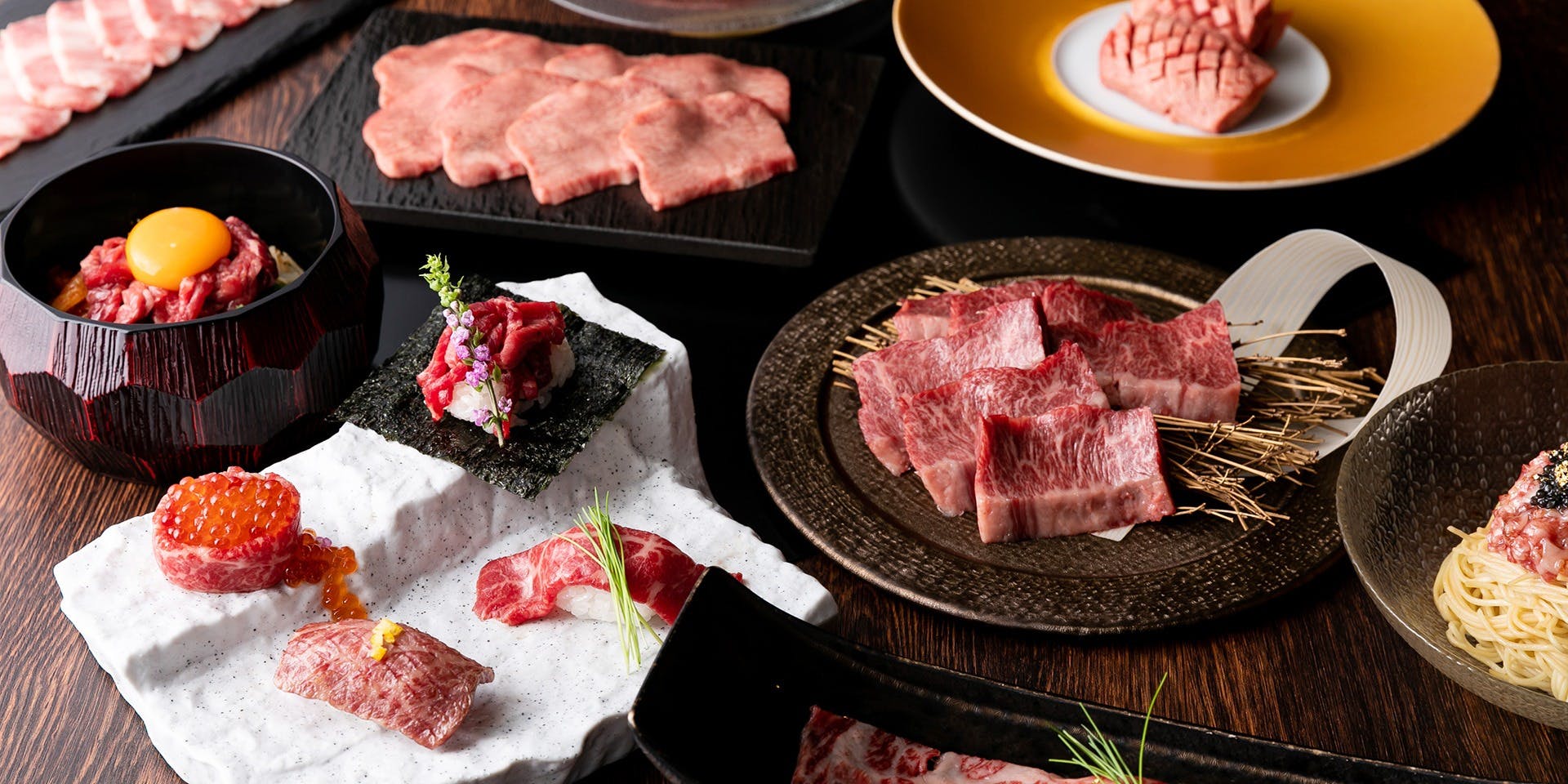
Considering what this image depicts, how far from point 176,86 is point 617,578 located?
1819 millimetres

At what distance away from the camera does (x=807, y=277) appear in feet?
8.16

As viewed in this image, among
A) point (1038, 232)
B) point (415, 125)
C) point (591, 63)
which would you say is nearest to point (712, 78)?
point (591, 63)

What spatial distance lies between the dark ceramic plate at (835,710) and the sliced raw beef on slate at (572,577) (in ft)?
0.70

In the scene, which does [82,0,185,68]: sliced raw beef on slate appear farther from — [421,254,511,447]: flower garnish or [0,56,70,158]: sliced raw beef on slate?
[421,254,511,447]: flower garnish

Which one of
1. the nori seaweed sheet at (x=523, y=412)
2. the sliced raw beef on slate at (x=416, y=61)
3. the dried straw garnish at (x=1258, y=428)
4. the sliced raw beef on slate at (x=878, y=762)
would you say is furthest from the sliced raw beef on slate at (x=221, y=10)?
the sliced raw beef on slate at (x=878, y=762)

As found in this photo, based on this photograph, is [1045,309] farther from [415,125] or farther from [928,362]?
[415,125]

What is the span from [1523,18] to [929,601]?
248cm

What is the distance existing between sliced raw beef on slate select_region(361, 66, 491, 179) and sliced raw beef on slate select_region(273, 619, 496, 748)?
1.15m

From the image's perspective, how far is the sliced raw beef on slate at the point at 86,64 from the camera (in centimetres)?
277

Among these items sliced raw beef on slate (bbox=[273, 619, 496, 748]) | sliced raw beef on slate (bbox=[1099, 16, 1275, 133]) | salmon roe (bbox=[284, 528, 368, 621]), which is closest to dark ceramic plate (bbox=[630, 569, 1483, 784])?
sliced raw beef on slate (bbox=[273, 619, 496, 748])

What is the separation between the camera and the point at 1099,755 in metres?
1.46

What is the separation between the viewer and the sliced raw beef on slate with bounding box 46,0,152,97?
2.77m

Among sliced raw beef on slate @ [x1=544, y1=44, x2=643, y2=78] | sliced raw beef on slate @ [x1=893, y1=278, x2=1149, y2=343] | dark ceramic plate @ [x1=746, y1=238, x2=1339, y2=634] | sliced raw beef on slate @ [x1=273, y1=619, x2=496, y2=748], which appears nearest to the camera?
sliced raw beef on slate @ [x1=273, y1=619, x2=496, y2=748]

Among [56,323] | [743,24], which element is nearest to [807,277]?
[743,24]
